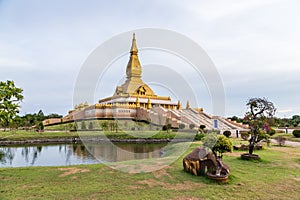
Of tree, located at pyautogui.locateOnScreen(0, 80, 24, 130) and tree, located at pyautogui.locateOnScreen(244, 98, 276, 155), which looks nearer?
tree, located at pyautogui.locateOnScreen(0, 80, 24, 130)

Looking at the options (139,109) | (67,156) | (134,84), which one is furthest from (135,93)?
(67,156)

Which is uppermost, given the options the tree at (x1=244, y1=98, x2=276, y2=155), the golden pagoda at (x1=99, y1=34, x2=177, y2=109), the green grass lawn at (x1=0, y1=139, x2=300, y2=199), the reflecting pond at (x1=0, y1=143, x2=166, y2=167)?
the golden pagoda at (x1=99, y1=34, x2=177, y2=109)

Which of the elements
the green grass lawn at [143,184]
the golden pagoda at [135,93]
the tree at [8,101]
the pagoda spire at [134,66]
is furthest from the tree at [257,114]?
the pagoda spire at [134,66]

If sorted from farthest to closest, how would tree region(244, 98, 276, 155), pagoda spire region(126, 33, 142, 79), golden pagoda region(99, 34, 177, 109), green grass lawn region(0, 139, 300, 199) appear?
pagoda spire region(126, 33, 142, 79)
golden pagoda region(99, 34, 177, 109)
tree region(244, 98, 276, 155)
green grass lawn region(0, 139, 300, 199)

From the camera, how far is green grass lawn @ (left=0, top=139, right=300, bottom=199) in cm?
608

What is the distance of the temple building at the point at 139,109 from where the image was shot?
33406mm

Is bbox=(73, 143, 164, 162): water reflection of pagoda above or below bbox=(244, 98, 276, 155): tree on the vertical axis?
below

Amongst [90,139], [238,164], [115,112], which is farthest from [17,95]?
[115,112]

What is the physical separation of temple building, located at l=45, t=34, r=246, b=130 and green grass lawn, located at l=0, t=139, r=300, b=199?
895 inches

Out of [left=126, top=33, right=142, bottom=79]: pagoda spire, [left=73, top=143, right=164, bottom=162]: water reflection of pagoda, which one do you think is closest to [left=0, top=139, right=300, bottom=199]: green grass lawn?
[left=73, top=143, right=164, bottom=162]: water reflection of pagoda

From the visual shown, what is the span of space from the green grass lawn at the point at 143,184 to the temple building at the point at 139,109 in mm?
22739

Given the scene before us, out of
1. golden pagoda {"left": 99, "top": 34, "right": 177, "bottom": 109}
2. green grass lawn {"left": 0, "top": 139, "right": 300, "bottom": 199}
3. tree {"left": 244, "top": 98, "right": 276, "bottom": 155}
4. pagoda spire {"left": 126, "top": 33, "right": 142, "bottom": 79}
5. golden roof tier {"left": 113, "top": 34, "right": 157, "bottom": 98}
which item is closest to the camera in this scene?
green grass lawn {"left": 0, "top": 139, "right": 300, "bottom": 199}

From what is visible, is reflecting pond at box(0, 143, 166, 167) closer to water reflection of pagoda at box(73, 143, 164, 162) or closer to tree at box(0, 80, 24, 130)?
water reflection of pagoda at box(73, 143, 164, 162)

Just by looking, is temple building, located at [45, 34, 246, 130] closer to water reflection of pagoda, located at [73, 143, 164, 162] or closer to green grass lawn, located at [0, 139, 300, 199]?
water reflection of pagoda, located at [73, 143, 164, 162]
